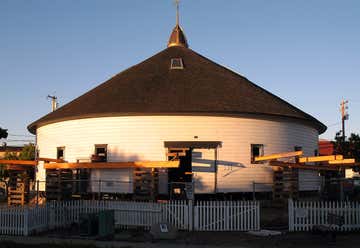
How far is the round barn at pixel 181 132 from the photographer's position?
1020 inches

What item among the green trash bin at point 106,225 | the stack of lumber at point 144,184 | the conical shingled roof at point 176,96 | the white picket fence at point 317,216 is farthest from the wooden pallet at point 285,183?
the green trash bin at point 106,225

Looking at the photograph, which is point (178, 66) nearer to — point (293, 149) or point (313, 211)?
point (293, 149)

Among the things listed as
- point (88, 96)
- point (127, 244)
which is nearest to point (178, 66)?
point (88, 96)

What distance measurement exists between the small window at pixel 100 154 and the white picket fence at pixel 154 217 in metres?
7.63

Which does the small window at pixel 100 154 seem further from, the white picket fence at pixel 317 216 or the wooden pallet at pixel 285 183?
the white picket fence at pixel 317 216

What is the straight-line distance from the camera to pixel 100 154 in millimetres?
27141

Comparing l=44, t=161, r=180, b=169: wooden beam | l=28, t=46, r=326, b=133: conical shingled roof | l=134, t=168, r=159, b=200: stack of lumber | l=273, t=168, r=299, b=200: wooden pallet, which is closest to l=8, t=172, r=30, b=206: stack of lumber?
l=44, t=161, r=180, b=169: wooden beam

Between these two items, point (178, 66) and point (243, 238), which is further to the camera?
point (178, 66)

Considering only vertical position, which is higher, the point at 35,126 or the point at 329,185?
the point at 35,126

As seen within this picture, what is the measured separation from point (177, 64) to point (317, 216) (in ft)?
55.1

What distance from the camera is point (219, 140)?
85.5 ft

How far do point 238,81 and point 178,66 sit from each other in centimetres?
415

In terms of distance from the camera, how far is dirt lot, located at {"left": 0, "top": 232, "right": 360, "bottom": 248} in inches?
570

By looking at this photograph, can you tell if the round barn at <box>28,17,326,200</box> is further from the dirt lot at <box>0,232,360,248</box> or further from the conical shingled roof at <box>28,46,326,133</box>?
the dirt lot at <box>0,232,360,248</box>
